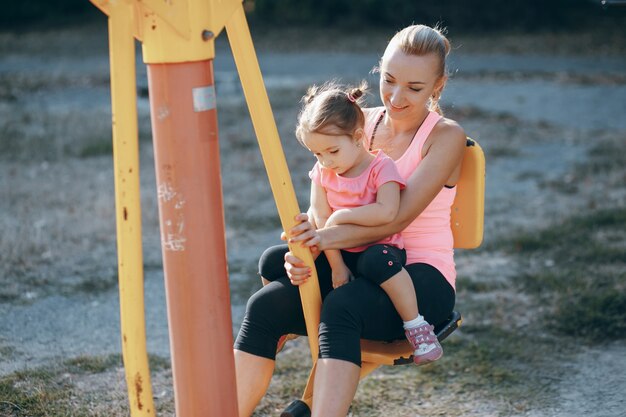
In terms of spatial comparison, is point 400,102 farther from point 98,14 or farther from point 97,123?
point 98,14

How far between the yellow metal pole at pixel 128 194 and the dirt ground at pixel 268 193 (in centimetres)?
123

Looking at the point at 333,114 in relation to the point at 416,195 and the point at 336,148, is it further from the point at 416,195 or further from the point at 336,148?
the point at 416,195

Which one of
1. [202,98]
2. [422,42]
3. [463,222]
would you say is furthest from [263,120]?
→ [463,222]

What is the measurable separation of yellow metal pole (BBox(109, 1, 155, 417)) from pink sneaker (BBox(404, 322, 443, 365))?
32.5 inches

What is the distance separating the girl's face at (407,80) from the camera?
2.89 metres

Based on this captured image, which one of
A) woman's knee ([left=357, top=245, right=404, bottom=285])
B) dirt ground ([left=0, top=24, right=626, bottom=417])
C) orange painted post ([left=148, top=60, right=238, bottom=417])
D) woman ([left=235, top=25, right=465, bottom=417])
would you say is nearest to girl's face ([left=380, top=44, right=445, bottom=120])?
woman ([left=235, top=25, right=465, bottom=417])

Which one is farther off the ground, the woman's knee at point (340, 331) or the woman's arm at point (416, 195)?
the woman's arm at point (416, 195)

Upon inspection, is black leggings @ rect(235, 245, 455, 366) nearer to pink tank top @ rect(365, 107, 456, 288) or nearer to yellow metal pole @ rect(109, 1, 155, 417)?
pink tank top @ rect(365, 107, 456, 288)

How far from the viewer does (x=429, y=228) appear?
2969 mm

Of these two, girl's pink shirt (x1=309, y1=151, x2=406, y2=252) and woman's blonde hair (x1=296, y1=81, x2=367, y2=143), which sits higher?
woman's blonde hair (x1=296, y1=81, x2=367, y2=143)

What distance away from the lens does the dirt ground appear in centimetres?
377

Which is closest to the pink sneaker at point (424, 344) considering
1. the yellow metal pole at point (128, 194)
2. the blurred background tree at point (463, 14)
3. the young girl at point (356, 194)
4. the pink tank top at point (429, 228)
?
the young girl at point (356, 194)

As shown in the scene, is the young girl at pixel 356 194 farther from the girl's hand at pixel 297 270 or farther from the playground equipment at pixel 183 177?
the playground equipment at pixel 183 177

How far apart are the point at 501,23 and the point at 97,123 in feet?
27.8
